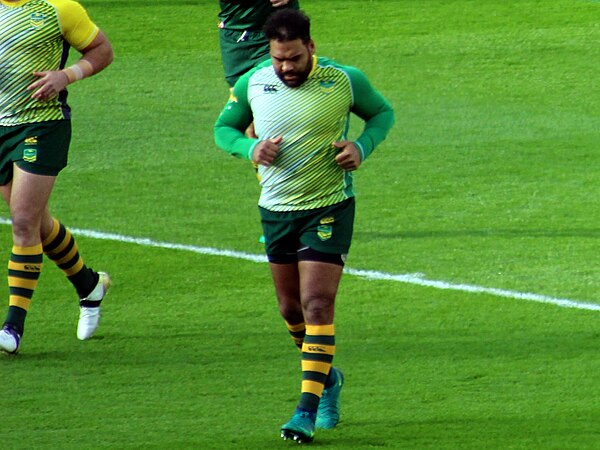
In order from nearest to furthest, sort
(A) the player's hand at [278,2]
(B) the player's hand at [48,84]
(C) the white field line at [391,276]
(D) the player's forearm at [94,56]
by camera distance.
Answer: (B) the player's hand at [48,84]
(D) the player's forearm at [94,56]
(C) the white field line at [391,276]
(A) the player's hand at [278,2]

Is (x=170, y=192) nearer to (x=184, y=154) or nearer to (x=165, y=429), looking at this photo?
(x=184, y=154)

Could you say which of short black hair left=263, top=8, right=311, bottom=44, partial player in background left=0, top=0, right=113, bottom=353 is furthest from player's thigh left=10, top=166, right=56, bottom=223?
short black hair left=263, top=8, right=311, bottom=44

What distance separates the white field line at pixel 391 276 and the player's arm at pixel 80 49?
2.26m

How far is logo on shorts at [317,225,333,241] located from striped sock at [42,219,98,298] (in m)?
2.22

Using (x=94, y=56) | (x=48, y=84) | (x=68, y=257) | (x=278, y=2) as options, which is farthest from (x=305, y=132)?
(x=278, y=2)

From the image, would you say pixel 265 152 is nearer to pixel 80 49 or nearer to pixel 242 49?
pixel 80 49

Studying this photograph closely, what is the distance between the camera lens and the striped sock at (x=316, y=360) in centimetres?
700

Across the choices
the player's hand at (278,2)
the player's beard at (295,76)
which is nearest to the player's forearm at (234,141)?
the player's beard at (295,76)

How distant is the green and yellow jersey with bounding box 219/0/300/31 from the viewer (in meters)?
10.9

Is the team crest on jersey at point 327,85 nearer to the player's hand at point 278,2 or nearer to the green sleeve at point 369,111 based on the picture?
the green sleeve at point 369,111

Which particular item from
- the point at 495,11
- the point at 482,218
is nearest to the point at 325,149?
the point at 482,218

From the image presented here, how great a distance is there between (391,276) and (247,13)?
7.55 ft

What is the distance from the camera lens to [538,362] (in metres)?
8.08

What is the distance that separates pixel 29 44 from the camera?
8.19m
